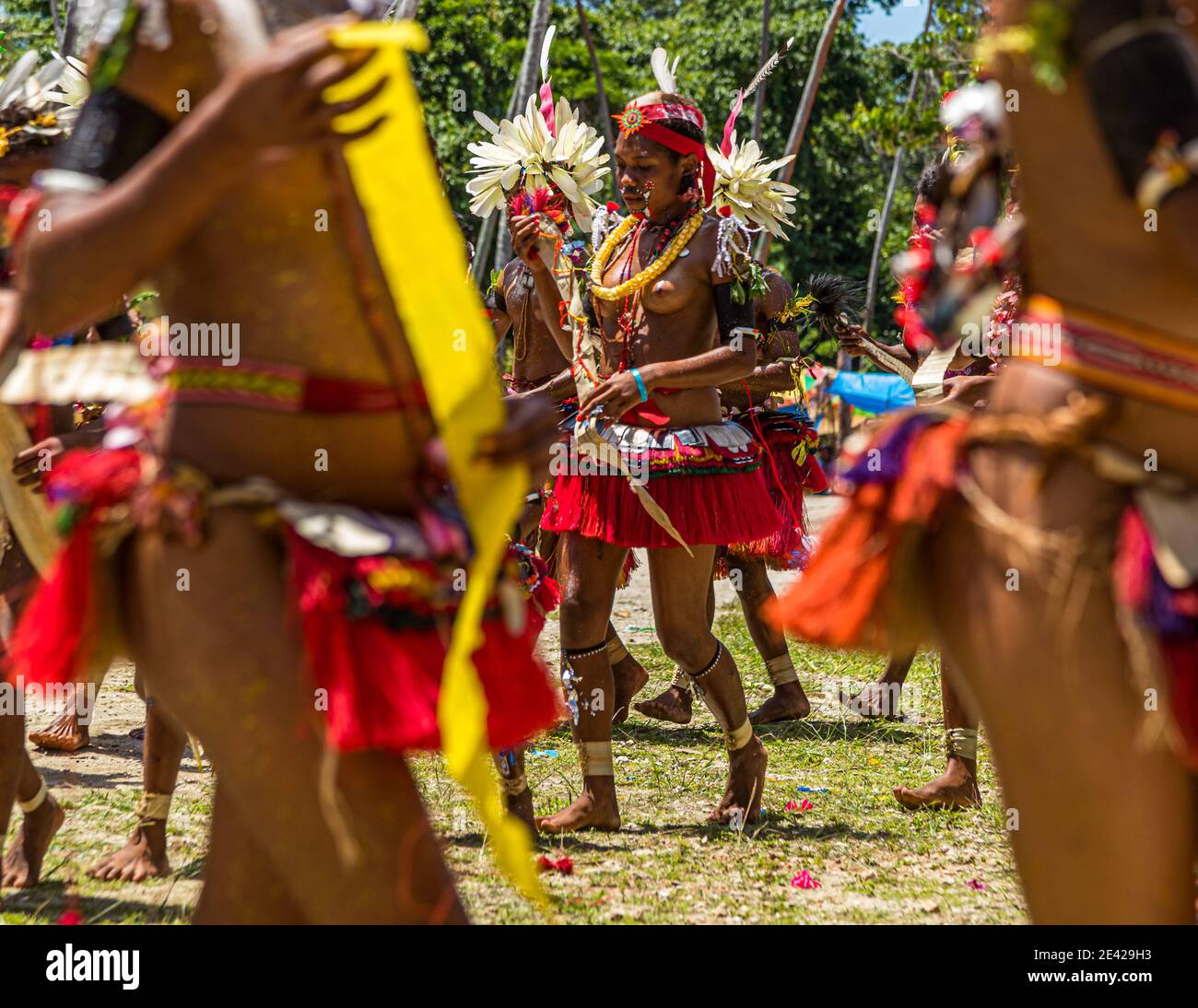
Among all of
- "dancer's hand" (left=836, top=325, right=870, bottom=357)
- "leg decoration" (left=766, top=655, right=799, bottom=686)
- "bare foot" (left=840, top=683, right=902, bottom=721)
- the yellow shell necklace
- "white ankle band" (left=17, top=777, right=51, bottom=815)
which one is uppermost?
the yellow shell necklace

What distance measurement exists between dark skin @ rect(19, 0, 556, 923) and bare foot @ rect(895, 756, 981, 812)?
11.6ft

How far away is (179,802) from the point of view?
5.29 m

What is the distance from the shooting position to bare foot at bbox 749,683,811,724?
7.11 meters

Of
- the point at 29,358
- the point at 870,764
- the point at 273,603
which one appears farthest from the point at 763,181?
the point at 273,603

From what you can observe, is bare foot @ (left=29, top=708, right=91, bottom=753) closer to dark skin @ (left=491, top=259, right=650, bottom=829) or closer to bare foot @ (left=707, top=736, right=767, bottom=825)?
dark skin @ (left=491, top=259, right=650, bottom=829)

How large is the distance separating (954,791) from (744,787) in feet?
2.63

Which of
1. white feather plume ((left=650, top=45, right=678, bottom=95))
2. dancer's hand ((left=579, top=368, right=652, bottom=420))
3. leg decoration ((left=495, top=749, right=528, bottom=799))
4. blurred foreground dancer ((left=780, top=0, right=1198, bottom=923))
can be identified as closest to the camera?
blurred foreground dancer ((left=780, top=0, right=1198, bottom=923))

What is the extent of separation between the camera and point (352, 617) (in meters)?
2.04

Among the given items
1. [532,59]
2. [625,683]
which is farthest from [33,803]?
[532,59]

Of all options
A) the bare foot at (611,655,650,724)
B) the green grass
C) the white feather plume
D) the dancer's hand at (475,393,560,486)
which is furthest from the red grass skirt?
the bare foot at (611,655,650,724)

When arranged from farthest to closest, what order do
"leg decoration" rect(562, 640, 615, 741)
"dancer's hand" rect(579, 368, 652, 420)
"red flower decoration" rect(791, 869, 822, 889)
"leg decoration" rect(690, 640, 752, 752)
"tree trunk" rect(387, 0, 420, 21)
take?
"tree trunk" rect(387, 0, 420, 21) < "leg decoration" rect(690, 640, 752, 752) < "leg decoration" rect(562, 640, 615, 741) < "dancer's hand" rect(579, 368, 652, 420) < "red flower decoration" rect(791, 869, 822, 889)

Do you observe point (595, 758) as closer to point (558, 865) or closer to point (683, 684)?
point (558, 865)

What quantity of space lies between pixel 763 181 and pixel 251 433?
431cm
